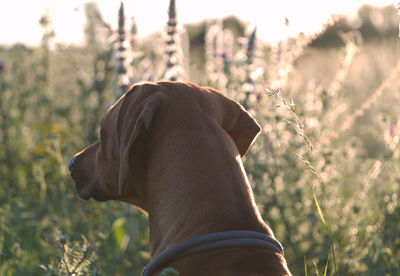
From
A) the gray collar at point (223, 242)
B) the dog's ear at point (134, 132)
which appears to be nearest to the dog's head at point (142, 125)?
the dog's ear at point (134, 132)

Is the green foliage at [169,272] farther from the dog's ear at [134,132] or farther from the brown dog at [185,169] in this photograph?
the dog's ear at [134,132]

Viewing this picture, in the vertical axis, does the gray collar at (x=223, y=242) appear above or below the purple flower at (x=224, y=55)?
below

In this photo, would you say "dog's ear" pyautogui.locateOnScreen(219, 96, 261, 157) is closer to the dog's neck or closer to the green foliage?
the dog's neck

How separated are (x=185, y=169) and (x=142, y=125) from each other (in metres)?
0.28

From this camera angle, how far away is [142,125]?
7.72 ft

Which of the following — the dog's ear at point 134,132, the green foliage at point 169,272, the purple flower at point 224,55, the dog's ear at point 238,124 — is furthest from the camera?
the purple flower at point 224,55

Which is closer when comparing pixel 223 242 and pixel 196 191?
pixel 223 242

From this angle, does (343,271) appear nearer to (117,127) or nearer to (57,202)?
(117,127)

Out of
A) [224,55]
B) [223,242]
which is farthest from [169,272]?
[224,55]

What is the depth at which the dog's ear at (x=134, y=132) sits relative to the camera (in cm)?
231

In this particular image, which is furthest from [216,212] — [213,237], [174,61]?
[174,61]

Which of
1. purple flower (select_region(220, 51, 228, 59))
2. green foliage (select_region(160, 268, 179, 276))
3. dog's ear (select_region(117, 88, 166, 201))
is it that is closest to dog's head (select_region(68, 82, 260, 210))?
dog's ear (select_region(117, 88, 166, 201))

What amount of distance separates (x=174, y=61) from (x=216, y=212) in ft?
6.85

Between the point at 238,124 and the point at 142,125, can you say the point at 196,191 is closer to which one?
the point at 142,125
